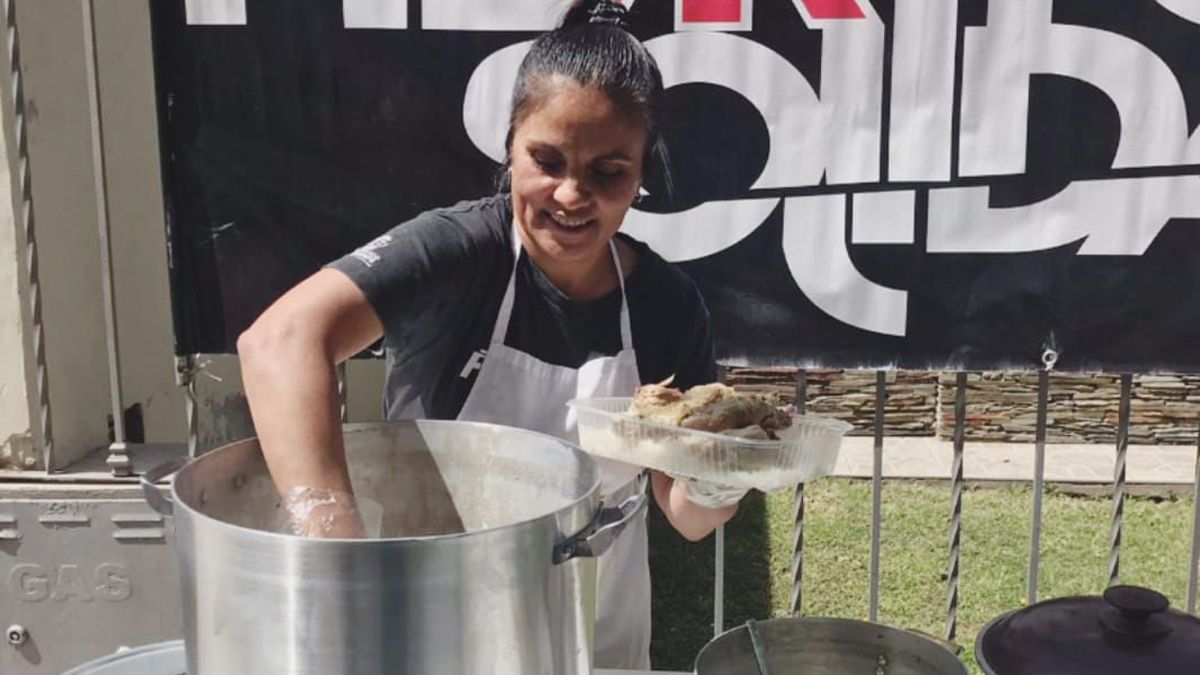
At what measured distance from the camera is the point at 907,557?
376 centimetres

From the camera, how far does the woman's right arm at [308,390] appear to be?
0.97 m

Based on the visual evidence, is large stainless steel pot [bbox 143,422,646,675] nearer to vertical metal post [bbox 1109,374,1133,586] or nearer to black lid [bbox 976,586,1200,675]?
black lid [bbox 976,586,1200,675]

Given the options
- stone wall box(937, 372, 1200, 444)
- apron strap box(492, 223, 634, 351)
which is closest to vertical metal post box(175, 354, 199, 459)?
apron strap box(492, 223, 634, 351)

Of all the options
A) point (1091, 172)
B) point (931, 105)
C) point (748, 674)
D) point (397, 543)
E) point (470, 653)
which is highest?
point (931, 105)

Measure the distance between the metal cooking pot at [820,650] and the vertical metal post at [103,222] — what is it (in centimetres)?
168

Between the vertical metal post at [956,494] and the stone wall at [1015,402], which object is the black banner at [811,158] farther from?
the stone wall at [1015,402]

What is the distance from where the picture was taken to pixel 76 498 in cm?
219

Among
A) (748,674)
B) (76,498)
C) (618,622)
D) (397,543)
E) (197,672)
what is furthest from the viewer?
(76,498)

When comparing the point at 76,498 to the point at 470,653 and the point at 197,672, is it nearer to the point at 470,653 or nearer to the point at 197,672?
the point at 197,672

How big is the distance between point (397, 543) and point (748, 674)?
18.3 inches

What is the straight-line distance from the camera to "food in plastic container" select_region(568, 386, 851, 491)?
1118 mm

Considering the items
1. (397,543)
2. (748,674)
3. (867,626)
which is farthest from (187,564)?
(867,626)

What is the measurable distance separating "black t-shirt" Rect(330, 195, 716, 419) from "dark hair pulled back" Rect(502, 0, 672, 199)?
163 millimetres

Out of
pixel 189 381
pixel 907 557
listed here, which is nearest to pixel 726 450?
pixel 189 381
